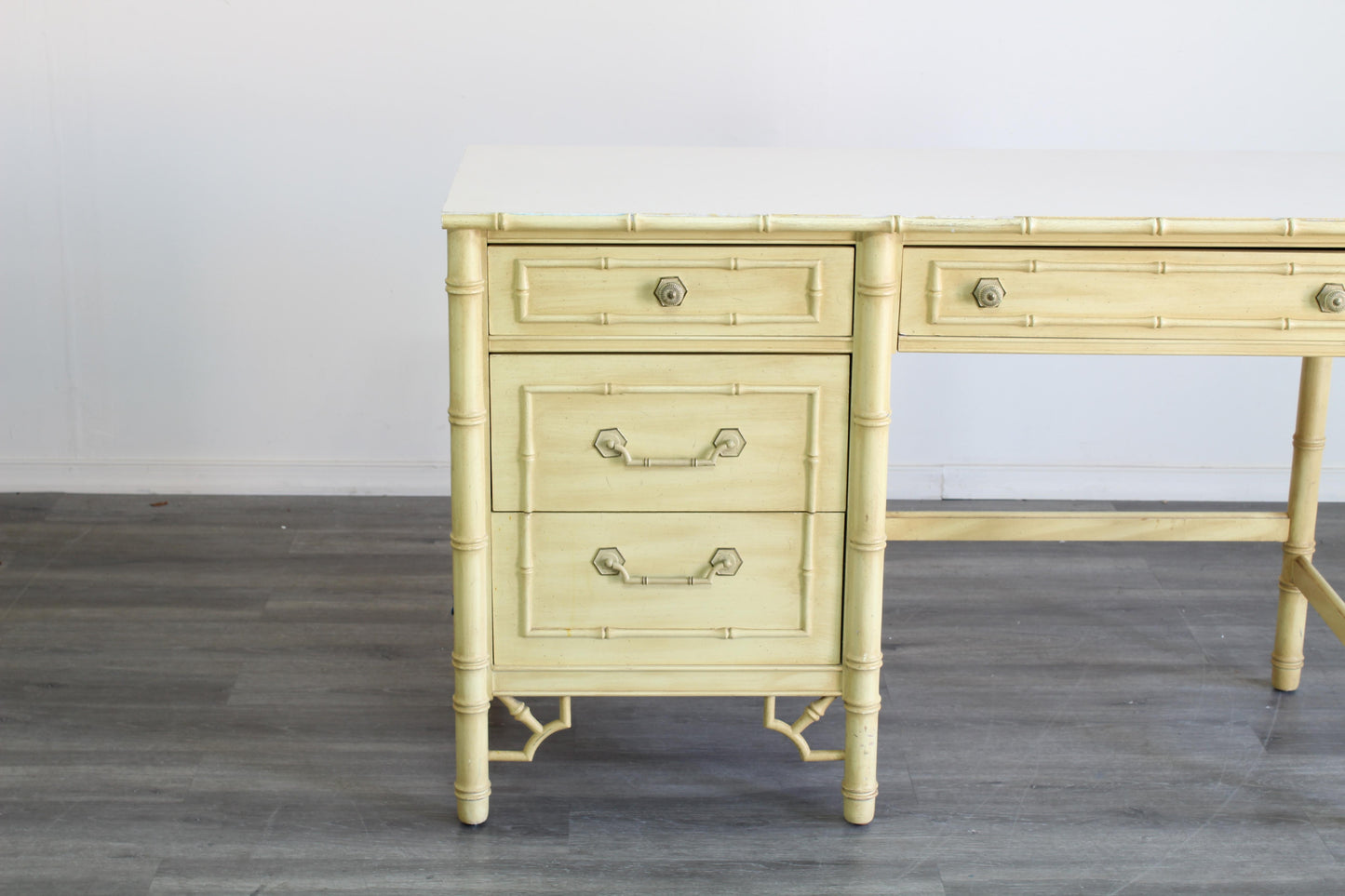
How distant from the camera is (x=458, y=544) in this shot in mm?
1885

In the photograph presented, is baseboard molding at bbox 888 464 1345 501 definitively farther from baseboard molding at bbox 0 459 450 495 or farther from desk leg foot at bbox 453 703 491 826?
desk leg foot at bbox 453 703 491 826

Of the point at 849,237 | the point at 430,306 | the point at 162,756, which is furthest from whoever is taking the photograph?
the point at 430,306

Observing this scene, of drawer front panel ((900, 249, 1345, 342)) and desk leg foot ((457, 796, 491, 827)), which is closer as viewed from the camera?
drawer front panel ((900, 249, 1345, 342))

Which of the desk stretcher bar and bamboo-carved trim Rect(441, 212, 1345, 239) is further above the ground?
bamboo-carved trim Rect(441, 212, 1345, 239)

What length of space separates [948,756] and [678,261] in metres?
0.92

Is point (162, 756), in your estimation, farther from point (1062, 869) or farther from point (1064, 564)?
point (1064, 564)

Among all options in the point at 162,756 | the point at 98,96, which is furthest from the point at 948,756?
the point at 98,96

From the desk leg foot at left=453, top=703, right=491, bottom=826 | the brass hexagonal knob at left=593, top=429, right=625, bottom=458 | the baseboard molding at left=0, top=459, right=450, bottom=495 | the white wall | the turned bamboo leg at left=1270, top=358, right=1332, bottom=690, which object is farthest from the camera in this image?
the baseboard molding at left=0, top=459, right=450, bottom=495

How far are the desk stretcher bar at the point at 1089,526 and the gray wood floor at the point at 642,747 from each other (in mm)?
280

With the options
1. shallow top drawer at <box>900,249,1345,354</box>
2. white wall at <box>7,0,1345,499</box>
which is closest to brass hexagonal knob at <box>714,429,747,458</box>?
shallow top drawer at <box>900,249,1345,354</box>

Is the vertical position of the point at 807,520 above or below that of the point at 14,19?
below

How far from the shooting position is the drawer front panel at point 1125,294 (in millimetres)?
1824

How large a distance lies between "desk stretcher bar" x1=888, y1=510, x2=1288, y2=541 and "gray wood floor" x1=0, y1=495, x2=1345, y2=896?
0.92 feet

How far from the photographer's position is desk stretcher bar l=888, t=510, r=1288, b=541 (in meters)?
2.29
